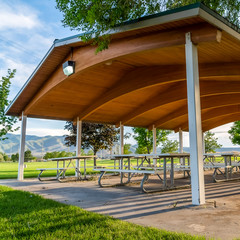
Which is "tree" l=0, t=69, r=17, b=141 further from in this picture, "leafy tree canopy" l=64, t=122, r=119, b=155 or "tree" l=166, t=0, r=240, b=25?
"tree" l=166, t=0, r=240, b=25

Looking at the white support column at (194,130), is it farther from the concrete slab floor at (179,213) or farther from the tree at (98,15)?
the tree at (98,15)

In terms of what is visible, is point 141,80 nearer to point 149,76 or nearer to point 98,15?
point 149,76

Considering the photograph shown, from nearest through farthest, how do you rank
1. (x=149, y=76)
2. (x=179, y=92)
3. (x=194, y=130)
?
(x=194, y=130) < (x=149, y=76) < (x=179, y=92)

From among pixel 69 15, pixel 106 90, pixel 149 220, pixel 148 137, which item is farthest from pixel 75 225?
pixel 148 137

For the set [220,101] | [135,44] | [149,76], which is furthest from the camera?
[220,101]

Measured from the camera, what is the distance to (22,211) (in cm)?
389

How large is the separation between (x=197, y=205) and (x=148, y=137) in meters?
17.7

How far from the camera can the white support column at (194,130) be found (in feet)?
13.7

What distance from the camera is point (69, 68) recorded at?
723 cm

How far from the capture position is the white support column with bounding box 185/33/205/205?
416 centimetres

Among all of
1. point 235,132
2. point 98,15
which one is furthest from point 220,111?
point 235,132

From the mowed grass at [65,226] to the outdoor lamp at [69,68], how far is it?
13.7 feet

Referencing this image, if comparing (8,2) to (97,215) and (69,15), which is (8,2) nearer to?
(69,15)

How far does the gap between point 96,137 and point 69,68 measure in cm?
910
